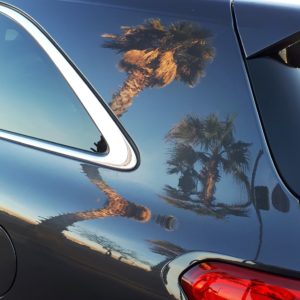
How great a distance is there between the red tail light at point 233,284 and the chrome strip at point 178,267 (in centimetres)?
2

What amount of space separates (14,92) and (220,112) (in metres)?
0.93

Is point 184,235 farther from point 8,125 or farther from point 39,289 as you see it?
point 8,125

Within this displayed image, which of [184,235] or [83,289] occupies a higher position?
[184,235]

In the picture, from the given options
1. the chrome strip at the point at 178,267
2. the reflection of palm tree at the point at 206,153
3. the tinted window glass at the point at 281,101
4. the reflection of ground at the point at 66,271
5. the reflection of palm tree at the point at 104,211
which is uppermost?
the tinted window glass at the point at 281,101

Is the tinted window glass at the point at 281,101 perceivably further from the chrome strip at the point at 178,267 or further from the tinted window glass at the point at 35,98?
the tinted window glass at the point at 35,98

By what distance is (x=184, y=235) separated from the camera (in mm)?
1375

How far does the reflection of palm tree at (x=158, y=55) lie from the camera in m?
1.54

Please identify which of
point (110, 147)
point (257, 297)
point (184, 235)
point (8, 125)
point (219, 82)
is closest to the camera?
point (257, 297)

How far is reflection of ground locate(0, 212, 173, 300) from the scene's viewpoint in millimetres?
1429

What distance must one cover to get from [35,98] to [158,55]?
0.56 m

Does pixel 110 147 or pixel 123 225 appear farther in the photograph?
pixel 110 147

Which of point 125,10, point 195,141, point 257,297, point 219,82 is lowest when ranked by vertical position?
point 257,297

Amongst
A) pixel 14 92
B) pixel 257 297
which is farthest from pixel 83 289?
pixel 14 92

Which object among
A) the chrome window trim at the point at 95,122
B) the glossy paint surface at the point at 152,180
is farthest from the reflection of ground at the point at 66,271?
the chrome window trim at the point at 95,122
